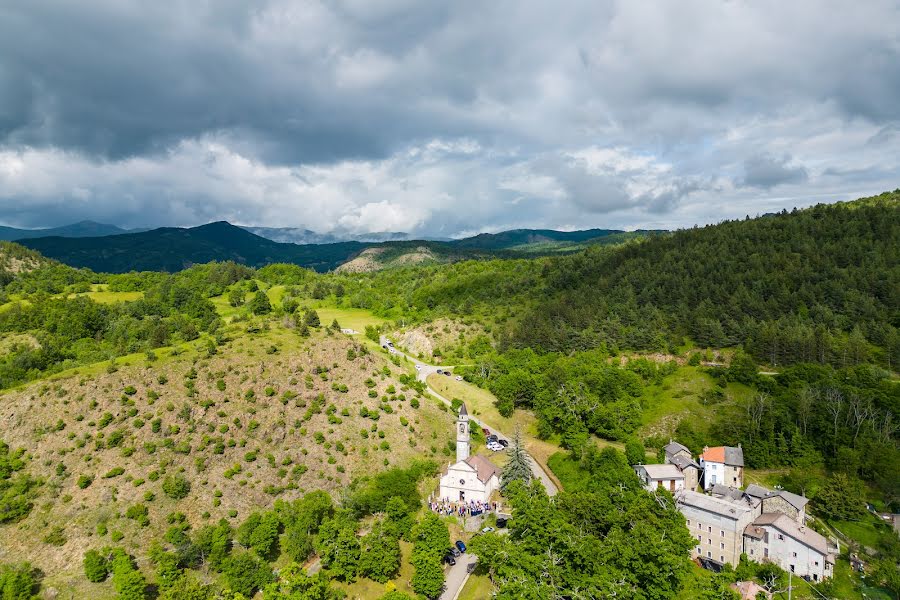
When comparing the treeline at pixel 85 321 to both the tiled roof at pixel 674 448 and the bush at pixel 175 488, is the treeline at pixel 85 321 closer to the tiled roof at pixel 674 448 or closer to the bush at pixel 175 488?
the bush at pixel 175 488

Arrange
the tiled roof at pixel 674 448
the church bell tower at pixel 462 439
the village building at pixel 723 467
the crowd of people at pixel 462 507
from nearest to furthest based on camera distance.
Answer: the crowd of people at pixel 462 507
the village building at pixel 723 467
the church bell tower at pixel 462 439
the tiled roof at pixel 674 448

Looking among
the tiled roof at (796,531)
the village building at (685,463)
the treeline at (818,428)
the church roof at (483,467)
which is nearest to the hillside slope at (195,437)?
the church roof at (483,467)

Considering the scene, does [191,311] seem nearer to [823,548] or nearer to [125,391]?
[125,391]

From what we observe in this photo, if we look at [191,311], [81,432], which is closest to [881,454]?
[81,432]

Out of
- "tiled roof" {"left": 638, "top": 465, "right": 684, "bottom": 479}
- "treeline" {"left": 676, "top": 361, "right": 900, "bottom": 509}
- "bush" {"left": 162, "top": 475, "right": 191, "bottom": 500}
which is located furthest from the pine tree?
"bush" {"left": 162, "top": 475, "right": 191, "bottom": 500}

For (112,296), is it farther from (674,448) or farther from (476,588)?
(674,448)

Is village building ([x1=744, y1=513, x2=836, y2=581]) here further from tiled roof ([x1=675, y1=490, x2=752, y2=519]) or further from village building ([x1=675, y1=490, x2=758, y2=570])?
tiled roof ([x1=675, y1=490, x2=752, y2=519])
